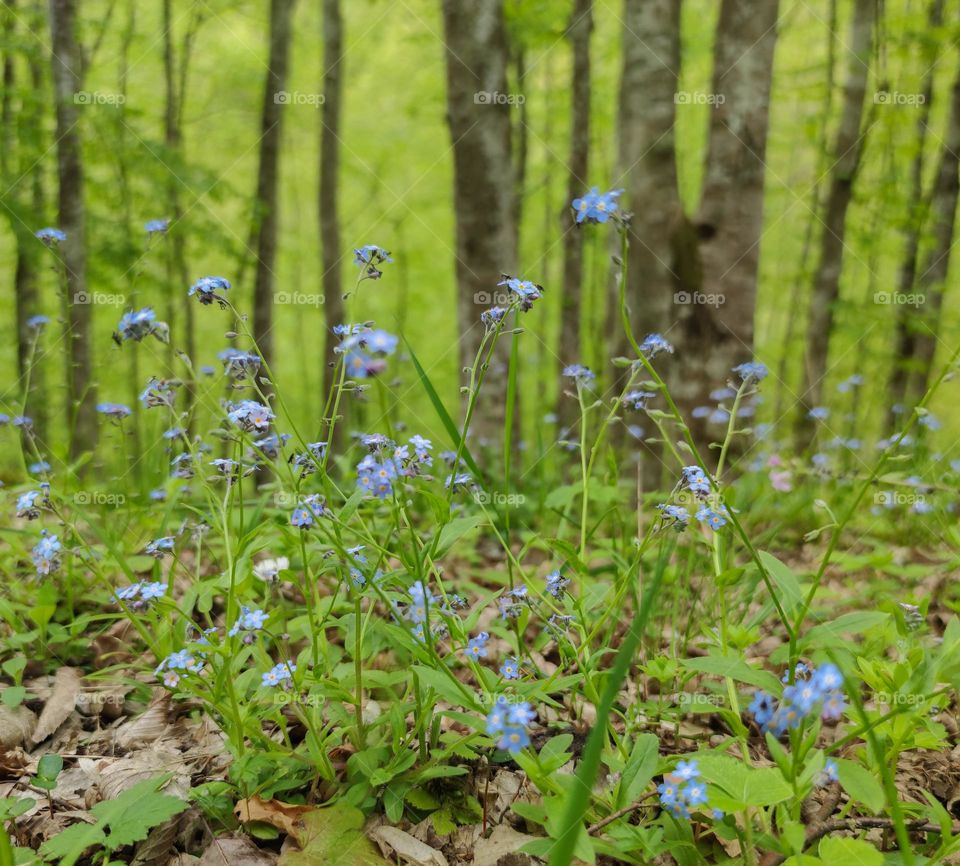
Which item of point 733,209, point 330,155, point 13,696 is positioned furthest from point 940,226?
point 13,696

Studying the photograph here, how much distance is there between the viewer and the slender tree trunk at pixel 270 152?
645 cm

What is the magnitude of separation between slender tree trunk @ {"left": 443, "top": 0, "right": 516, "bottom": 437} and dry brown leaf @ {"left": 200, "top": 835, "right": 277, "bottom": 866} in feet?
8.86

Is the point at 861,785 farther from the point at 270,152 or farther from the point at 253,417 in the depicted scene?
the point at 270,152

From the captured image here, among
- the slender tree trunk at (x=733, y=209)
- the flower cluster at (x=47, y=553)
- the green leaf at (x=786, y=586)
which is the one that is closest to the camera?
the green leaf at (x=786, y=586)

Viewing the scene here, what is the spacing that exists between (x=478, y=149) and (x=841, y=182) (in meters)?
3.32

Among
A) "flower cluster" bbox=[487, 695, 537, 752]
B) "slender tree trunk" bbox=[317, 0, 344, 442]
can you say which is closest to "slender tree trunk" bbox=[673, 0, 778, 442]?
"flower cluster" bbox=[487, 695, 537, 752]

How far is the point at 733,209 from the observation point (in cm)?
375

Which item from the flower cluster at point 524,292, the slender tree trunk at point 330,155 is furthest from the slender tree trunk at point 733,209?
the slender tree trunk at point 330,155

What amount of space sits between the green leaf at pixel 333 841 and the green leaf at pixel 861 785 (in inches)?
31.2

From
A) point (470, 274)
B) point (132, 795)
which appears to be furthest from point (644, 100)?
point (132, 795)

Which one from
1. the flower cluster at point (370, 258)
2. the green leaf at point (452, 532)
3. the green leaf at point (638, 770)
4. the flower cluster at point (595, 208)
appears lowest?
the green leaf at point (638, 770)

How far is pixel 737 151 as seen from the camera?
3.74 m

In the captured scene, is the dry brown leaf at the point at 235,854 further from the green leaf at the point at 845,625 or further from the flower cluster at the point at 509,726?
the green leaf at the point at 845,625

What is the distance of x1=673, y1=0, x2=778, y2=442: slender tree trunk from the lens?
3.71 m
